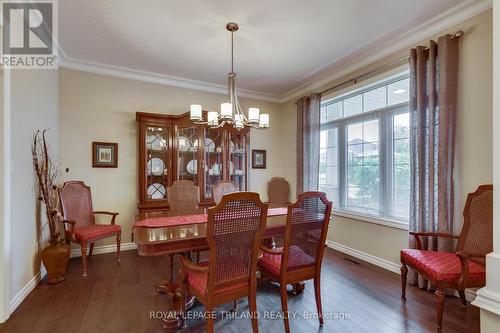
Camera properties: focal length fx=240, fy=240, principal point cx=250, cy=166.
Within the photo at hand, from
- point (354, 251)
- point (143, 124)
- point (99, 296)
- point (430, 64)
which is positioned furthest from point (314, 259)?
point (143, 124)

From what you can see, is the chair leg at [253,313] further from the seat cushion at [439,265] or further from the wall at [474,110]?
the wall at [474,110]

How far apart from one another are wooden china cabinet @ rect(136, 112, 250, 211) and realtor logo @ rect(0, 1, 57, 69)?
3.91 ft

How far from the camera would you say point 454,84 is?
2.23m

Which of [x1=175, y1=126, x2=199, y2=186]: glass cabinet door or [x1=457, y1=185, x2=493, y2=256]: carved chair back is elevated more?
[x1=175, y1=126, x2=199, y2=186]: glass cabinet door

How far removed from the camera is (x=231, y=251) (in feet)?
4.88

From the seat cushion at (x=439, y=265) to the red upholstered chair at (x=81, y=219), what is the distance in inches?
130

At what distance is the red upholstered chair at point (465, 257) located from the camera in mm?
1755

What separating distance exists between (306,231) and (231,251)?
0.61m

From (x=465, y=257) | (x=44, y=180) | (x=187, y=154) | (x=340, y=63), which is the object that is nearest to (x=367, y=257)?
(x=465, y=257)

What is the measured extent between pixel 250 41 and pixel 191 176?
2108 millimetres

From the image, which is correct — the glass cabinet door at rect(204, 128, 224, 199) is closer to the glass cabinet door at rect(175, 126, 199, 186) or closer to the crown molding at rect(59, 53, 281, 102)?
the glass cabinet door at rect(175, 126, 199, 186)

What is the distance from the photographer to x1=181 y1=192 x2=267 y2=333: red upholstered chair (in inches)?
55.1

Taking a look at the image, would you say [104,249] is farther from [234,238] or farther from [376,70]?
[376,70]

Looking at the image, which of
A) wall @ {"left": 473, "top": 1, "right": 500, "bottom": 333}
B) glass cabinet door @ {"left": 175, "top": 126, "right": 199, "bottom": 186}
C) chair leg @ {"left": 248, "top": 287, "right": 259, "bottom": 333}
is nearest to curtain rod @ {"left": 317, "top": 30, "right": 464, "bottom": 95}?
wall @ {"left": 473, "top": 1, "right": 500, "bottom": 333}
